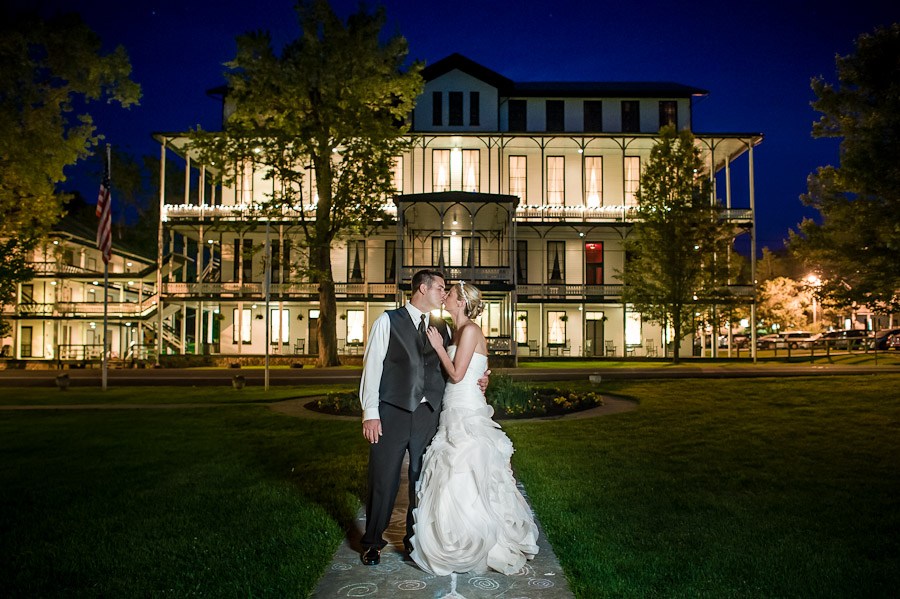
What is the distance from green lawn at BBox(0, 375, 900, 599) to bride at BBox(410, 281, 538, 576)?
0.55 m

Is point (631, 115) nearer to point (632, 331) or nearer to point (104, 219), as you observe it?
point (632, 331)

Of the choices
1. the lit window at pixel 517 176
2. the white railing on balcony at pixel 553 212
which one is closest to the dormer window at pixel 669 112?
the white railing on balcony at pixel 553 212

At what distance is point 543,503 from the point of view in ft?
21.0

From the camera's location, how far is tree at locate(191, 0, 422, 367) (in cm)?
2453

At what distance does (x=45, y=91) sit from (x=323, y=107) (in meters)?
9.33

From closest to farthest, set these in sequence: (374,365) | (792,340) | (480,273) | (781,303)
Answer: (374,365)
(480,273)
(792,340)
(781,303)

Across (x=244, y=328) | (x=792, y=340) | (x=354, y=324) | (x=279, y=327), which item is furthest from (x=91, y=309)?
(x=792, y=340)

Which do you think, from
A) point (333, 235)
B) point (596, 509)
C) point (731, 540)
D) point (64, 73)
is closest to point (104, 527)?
point (596, 509)

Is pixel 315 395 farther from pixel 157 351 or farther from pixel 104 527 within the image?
pixel 157 351

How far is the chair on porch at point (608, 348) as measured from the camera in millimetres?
35156

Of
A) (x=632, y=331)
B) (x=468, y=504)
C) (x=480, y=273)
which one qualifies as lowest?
(x=468, y=504)

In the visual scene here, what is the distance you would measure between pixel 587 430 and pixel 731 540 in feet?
17.5

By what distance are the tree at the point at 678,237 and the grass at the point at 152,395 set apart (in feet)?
46.7

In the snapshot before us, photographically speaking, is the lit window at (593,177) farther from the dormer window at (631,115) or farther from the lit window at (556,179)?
the dormer window at (631,115)
